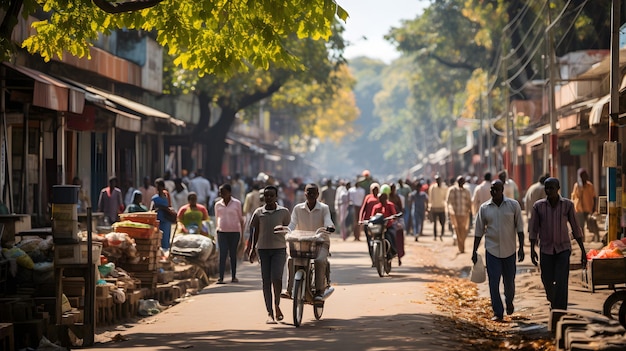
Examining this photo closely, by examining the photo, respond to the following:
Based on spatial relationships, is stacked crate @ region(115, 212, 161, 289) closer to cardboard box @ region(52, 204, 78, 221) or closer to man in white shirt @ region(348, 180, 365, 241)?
cardboard box @ region(52, 204, 78, 221)

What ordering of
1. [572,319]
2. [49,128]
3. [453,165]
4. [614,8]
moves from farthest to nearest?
[453,165], [49,128], [614,8], [572,319]

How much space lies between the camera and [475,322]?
13672 mm

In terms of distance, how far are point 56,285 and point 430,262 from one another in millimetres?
13602

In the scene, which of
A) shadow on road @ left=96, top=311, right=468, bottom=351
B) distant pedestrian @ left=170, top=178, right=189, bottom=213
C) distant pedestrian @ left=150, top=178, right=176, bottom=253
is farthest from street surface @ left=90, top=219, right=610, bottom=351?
distant pedestrian @ left=170, top=178, right=189, bottom=213

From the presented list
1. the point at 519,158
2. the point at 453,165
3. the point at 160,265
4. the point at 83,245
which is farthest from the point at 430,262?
the point at 453,165

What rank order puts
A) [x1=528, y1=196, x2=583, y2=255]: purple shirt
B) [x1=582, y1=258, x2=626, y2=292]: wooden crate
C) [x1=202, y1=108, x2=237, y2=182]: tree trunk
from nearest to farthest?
[x1=582, y1=258, x2=626, y2=292]: wooden crate → [x1=528, y1=196, x2=583, y2=255]: purple shirt → [x1=202, y1=108, x2=237, y2=182]: tree trunk

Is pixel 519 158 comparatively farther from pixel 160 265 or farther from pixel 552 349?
pixel 552 349

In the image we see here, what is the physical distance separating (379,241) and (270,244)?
6475mm

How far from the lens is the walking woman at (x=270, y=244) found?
44.1 feet

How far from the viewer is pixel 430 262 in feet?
80.4

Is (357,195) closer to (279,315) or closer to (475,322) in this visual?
(475,322)

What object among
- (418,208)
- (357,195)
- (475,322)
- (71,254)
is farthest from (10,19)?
(418,208)

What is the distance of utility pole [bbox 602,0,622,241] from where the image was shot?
17.0m

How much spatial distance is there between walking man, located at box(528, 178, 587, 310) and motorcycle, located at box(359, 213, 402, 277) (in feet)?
23.0
